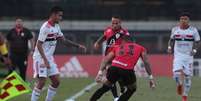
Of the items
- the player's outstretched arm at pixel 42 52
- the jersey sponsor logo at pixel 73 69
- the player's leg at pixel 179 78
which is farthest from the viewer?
the jersey sponsor logo at pixel 73 69

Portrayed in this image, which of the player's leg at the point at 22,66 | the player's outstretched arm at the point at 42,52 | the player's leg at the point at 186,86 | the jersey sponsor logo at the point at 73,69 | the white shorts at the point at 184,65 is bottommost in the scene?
A: the jersey sponsor logo at the point at 73,69

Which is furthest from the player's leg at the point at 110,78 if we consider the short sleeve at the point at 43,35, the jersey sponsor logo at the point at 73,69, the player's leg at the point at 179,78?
the jersey sponsor logo at the point at 73,69

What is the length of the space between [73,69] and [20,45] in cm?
749

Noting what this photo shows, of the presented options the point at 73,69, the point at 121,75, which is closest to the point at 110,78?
the point at 121,75

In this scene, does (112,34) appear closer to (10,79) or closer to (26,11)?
(10,79)

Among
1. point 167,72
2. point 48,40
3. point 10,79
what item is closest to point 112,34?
point 48,40

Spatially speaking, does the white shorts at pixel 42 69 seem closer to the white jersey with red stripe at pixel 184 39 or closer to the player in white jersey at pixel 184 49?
the player in white jersey at pixel 184 49

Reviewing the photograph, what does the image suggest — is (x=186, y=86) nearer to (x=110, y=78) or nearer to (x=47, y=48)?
(x=110, y=78)

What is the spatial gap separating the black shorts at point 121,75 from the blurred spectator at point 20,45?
8.04m

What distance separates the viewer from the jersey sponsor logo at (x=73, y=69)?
2866 centimetres

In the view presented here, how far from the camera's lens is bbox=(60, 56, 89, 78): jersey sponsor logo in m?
28.7

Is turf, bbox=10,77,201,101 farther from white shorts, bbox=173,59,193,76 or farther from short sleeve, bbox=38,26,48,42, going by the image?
short sleeve, bbox=38,26,48,42

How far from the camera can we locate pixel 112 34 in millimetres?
15414

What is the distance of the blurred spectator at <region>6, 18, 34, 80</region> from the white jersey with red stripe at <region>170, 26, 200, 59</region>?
5928mm
